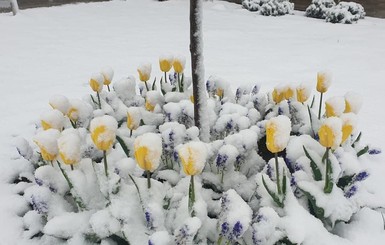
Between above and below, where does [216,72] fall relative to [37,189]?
below

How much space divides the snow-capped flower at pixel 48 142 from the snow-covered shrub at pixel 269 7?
24.4 feet

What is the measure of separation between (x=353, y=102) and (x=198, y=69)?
68 cm

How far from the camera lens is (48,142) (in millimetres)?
1461

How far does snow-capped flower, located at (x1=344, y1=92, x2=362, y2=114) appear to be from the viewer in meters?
1.70

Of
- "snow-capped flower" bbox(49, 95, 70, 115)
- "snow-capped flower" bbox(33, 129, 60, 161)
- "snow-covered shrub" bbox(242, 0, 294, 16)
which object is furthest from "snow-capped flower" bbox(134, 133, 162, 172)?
"snow-covered shrub" bbox(242, 0, 294, 16)

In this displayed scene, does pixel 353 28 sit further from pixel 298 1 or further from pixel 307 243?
pixel 307 243

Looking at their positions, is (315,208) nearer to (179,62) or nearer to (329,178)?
(329,178)

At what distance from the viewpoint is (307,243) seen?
1.38 meters

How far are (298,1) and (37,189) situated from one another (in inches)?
421

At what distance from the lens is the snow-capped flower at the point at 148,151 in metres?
1.29

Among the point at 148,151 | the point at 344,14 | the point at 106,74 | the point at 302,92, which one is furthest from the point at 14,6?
the point at 148,151

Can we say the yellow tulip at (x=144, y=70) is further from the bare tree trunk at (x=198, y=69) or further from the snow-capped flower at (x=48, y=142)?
the snow-capped flower at (x=48, y=142)

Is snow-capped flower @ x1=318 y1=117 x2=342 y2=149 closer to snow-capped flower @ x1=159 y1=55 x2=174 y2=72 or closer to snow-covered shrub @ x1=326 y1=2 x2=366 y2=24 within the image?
snow-capped flower @ x1=159 y1=55 x2=174 y2=72

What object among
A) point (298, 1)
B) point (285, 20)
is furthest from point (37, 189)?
point (298, 1)
